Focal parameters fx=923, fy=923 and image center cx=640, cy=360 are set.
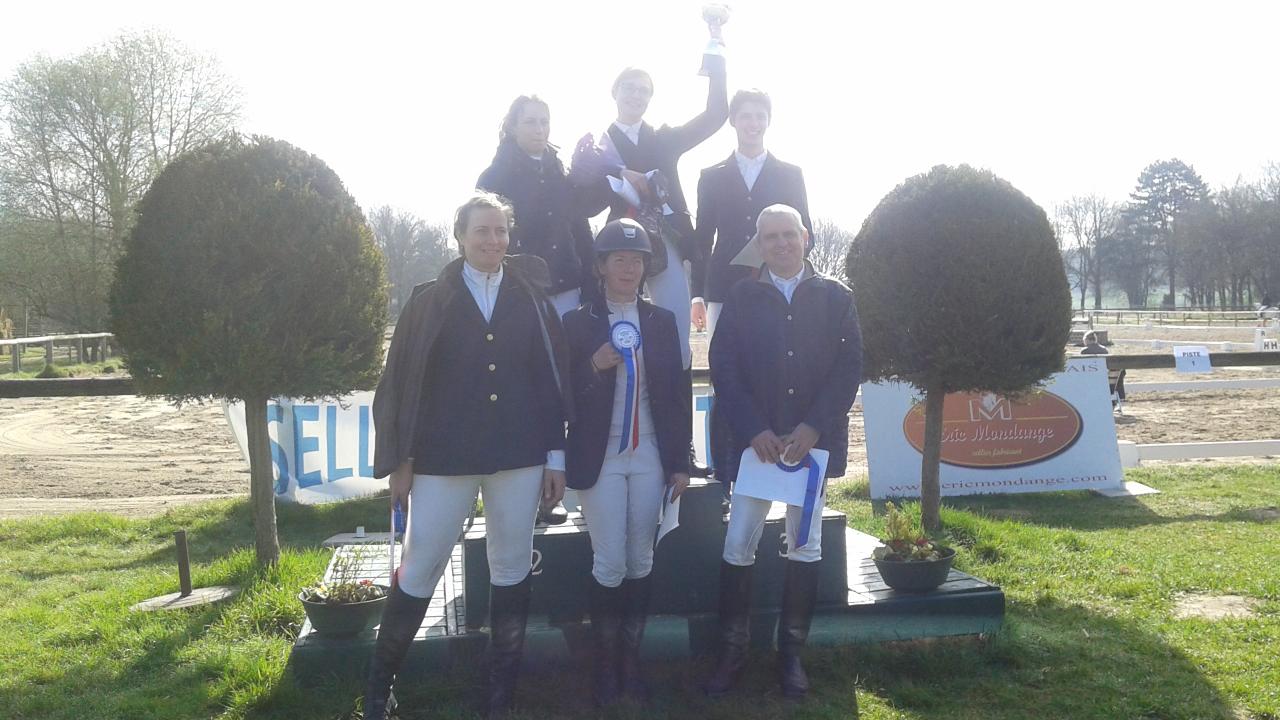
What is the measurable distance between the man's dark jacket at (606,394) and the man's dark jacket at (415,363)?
0.11m

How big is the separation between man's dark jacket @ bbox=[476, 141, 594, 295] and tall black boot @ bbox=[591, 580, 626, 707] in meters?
1.36

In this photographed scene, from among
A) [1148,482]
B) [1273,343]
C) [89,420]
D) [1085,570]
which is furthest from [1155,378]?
[89,420]

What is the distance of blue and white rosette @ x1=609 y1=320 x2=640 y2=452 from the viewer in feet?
11.7

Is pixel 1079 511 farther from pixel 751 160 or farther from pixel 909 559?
pixel 751 160

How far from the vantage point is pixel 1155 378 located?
65.2 feet

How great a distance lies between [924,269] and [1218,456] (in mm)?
6259

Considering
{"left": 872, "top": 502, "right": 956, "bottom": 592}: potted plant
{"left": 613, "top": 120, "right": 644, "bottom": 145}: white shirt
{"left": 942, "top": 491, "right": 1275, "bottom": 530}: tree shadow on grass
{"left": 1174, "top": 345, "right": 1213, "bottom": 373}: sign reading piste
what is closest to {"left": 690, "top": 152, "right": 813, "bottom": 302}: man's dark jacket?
{"left": 613, "top": 120, "right": 644, "bottom": 145}: white shirt

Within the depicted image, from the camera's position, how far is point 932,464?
6762 millimetres

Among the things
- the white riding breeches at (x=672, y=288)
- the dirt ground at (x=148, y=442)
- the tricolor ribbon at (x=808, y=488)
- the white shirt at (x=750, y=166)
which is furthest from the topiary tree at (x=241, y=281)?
the dirt ground at (x=148, y=442)

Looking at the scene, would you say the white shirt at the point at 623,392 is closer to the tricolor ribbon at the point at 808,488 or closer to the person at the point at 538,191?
the person at the point at 538,191

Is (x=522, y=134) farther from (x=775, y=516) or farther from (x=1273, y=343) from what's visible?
(x=1273, y=343)

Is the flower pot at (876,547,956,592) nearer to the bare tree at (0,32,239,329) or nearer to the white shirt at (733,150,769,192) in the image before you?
the white shirt at (733,150,769,192)

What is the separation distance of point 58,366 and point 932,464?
74.9 feet

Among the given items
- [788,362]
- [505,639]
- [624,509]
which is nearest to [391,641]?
[505,639]
